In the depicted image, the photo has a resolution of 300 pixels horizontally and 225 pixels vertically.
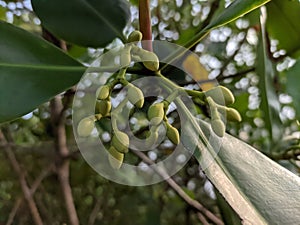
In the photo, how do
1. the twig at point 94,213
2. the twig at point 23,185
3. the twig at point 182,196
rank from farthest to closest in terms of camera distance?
1. the twig at point 94,213
2. the twig at point 23,185
3. the twig at point 182,196

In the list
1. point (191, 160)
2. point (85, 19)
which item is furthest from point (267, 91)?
point (191, 160)

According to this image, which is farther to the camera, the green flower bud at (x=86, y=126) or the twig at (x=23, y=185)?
the twig at (x=23, y=185)

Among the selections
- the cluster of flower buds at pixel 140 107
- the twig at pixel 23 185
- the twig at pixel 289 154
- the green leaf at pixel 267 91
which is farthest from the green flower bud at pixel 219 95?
the twig at pixel 23 185

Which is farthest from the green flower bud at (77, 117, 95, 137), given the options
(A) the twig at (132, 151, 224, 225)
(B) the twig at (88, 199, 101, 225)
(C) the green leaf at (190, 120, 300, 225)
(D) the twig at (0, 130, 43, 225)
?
(B) the twig at (88, 199, 101, 225)

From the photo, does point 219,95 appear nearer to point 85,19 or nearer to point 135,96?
point 135,96

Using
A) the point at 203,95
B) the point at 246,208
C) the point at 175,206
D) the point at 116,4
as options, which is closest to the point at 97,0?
the point at 116,4

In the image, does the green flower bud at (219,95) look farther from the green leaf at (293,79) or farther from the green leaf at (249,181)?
the green leaf at (293,79)

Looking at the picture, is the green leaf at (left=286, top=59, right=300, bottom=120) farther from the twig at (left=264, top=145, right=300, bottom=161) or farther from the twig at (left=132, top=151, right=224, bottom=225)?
the twig at (left=132, top=151, right=224, bottom=225)
